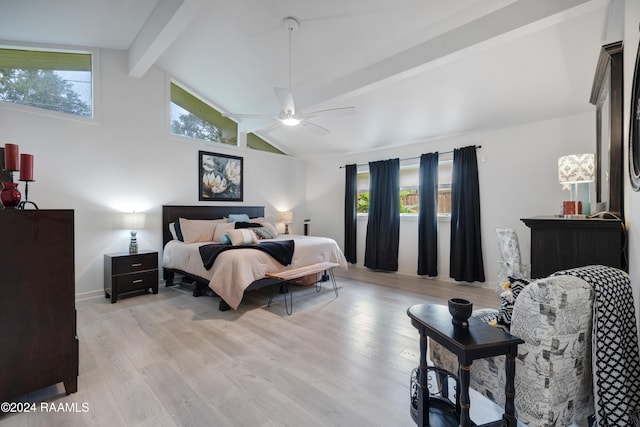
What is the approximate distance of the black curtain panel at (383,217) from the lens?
211 inches

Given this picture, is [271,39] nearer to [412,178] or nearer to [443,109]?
[443,109]

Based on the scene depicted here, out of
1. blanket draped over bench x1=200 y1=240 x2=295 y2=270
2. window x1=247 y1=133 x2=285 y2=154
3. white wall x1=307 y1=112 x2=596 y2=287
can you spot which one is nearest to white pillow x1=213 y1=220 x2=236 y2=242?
blanket draped over bench x1=200 y1=240 x2=295 y2=270

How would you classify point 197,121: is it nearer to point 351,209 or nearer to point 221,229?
point 221,229

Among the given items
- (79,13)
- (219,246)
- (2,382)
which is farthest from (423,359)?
(79,13)

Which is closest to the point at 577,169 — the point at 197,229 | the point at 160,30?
the point at 160,30

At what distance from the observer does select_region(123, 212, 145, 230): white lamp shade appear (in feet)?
12.8

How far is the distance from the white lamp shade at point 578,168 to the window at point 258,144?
5.21 metres

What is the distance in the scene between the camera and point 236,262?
3.23 meters

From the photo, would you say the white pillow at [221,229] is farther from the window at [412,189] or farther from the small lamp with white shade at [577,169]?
the small lamp with white shade at [577,169]

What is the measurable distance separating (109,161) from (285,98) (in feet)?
9.61

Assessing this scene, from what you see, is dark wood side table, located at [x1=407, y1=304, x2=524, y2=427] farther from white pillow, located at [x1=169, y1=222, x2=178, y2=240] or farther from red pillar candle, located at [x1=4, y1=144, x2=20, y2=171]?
white pillow, located at [x1=169, y1=222, x2=178, y2=240]

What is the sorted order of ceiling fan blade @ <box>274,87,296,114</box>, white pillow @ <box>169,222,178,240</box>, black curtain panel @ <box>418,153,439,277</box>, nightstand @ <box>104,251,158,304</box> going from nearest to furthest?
ceiling fan blade @ <box>274,87,296,114</box> → nightstand @ <box>104,251,158,304</box> → white pillow @ <box>169,222,178,240</box> → black curtain panel @ <box>418,153,439,277</box>

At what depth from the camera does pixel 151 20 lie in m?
3.31

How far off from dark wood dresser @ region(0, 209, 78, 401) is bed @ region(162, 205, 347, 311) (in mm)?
1464
